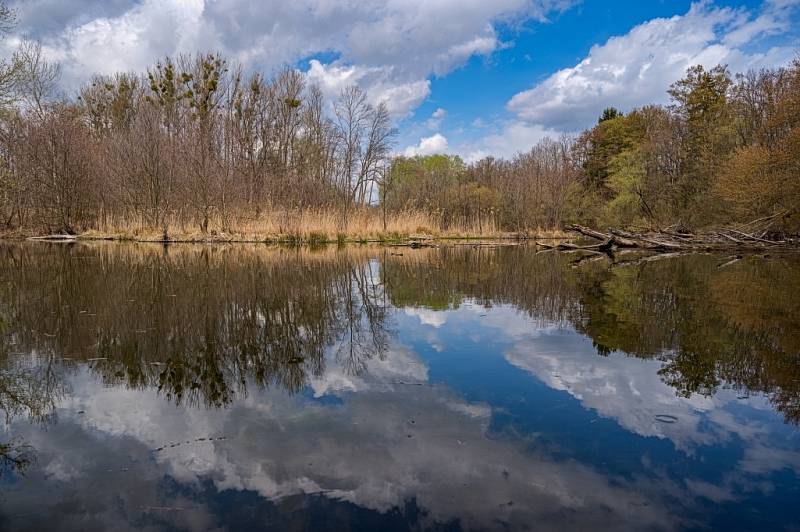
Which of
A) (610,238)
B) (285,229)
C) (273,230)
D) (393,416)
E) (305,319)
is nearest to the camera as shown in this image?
(393,416)

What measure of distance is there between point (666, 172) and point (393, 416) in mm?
34668

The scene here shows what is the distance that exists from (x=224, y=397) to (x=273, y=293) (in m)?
4.75

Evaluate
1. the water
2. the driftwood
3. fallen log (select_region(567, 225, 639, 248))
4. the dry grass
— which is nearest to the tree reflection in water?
the water

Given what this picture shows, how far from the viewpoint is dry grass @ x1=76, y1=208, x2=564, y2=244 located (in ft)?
76.3

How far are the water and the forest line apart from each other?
44.7ft

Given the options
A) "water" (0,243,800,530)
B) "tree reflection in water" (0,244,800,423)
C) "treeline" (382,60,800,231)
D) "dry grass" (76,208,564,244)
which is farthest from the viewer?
"dry grass" (76,208,564,244)

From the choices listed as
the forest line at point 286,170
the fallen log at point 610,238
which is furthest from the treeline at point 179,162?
the fallen log at point 610,238

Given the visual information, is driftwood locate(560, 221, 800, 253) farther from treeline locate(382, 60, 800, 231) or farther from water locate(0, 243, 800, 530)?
water locate(0, 243, 800, 530)

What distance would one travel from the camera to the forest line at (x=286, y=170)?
75.6 feet

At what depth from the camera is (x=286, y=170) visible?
28.9m

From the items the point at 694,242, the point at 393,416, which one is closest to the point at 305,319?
the point at 393,416

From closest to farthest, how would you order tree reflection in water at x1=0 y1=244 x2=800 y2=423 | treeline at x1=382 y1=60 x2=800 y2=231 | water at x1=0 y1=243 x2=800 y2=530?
water at x1=0 y1=243 x2=800 y2=530 → tree reflection in water at x1=0 y1=244 x2=800 y2=423 → treeline at x1=382 y1=60 x2=800 y2=231

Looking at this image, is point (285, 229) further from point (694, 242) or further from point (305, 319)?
point (694, 242)

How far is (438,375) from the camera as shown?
14.1ft
